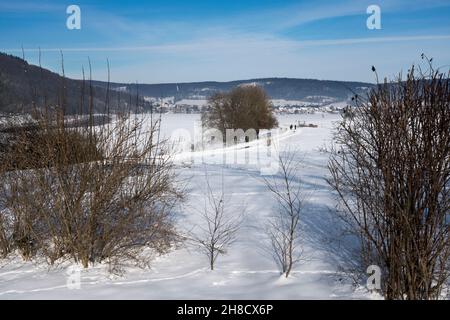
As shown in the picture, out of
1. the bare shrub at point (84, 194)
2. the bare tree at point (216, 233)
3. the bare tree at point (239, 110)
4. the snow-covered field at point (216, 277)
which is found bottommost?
the snow-covered field at point (216, 277)

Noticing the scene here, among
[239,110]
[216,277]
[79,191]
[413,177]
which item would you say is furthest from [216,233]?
[239,110]

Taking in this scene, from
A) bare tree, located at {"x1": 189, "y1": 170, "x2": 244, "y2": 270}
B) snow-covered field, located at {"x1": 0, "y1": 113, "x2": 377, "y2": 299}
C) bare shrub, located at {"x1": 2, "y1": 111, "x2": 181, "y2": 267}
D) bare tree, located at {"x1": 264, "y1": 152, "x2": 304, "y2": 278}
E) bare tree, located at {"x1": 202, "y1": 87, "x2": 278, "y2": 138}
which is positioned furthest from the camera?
bare tree, located at {"x1": 202, "y1": 87, "x2": 278, "y2": 138}

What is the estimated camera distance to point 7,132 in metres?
9.60

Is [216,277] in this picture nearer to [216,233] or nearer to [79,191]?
[216,233]

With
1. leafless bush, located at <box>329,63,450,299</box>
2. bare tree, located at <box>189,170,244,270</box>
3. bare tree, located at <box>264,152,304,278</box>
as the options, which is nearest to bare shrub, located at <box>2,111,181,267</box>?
bare tree, located at <box>189,170,244,270</box>

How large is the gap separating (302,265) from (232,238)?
7.81 feet

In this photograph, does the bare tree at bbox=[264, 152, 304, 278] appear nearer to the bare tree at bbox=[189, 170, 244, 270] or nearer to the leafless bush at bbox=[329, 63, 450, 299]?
the bare tree at bbox=[189, 170, 244, 270]

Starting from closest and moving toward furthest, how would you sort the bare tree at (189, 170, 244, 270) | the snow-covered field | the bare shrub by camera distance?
the snow-covered field → the bare shrub → the bare tree at (189, 170, 244, 270)

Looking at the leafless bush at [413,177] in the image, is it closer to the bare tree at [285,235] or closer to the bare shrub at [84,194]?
the bare tree at [285,235]

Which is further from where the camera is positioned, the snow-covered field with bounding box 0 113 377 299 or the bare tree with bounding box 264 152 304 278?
A: the bare tree with bounding box 264 152 304 278

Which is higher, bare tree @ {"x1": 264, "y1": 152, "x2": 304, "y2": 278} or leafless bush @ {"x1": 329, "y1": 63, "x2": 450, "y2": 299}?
leafless bush @ {"x1": 329, "y1": 63, "x2": 450, "y2": 299}

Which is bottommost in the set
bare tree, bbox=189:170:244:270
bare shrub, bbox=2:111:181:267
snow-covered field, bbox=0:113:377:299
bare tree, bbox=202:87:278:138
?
snow-covered field, bbox=0:113:377:299

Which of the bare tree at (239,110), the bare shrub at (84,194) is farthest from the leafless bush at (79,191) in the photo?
the bare tree at (239,110)
